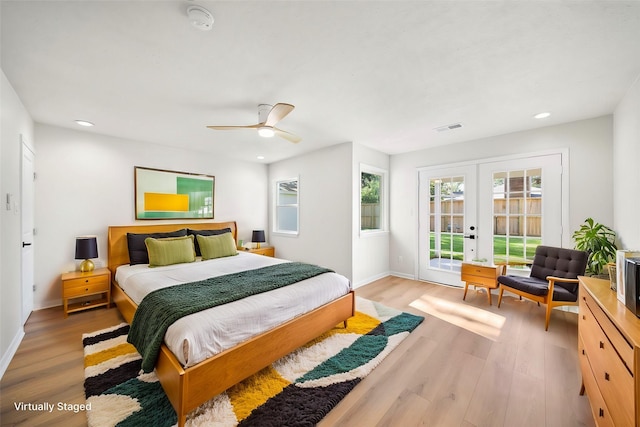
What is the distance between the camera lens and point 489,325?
2.90m

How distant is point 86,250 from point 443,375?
4.36m

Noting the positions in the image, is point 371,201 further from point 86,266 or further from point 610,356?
point 86,266

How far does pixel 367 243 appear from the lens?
4574mm

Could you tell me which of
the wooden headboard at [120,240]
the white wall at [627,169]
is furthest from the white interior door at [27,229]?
the white wall at [627,169]

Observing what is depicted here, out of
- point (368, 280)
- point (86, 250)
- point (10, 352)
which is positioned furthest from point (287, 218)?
point (10, 352)

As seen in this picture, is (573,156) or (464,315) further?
(573,156)

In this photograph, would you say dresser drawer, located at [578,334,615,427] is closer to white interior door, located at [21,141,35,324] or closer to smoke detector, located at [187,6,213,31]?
smoke detector, located at [187,6,213,31]

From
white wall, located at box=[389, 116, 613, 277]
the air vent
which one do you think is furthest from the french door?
the air vent

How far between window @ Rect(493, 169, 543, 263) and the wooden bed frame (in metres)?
2.72

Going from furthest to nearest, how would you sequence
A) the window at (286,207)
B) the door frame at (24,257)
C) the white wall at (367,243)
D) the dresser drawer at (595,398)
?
the window at (286,207), the white wall at (367,243), the door frame at (24,257), the dresser drawer at (595,398)

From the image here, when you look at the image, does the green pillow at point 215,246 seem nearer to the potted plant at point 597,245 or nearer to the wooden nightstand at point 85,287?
the wooden nightstand at point 85,287

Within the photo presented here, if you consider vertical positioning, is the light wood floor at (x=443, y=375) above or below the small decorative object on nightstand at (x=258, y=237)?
below

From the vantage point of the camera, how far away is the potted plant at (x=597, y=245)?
2.77 m

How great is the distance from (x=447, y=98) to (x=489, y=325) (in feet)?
8.51
